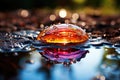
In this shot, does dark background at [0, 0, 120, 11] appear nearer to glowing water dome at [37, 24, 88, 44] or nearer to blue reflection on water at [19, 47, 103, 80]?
glowing water dome at [37, 24, 88, 44]

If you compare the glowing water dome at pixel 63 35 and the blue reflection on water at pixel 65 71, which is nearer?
the blue reflection on water at pixel 65 71

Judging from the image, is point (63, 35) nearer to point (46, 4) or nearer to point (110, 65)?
point (110, 65)

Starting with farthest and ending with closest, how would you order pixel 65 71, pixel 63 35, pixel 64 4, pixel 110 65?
pixel 64 4 < pixel 63 35 < pixel 110 65 < pixel 65 71

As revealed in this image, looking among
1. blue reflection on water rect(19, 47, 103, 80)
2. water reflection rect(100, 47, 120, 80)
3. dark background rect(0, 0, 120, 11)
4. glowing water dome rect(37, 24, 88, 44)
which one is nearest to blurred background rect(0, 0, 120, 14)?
dark background rect(0, 0, 120, 11)

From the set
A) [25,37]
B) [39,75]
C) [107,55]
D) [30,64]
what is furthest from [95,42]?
[39,75]

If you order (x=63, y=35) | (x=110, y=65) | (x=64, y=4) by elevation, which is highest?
(x=64, y=4)

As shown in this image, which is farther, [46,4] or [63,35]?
[46,4]

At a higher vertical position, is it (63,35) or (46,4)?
(46,4)

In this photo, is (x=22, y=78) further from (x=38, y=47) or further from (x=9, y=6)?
(x=9, y=6)

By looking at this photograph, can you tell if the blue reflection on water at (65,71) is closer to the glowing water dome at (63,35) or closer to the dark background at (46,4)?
the glowing water dome at (63,35)

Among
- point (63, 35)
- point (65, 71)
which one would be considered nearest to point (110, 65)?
point (65, 71)

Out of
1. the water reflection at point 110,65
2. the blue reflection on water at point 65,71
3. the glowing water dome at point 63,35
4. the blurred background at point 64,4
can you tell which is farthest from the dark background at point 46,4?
the blue reflection on water at point 65,71

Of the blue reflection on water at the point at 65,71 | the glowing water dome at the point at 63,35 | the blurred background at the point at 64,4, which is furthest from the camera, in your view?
the blurred background at the point at 64,4
